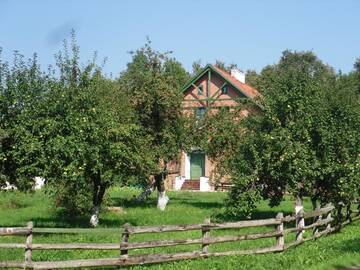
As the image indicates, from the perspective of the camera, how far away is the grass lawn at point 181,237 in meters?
13.7

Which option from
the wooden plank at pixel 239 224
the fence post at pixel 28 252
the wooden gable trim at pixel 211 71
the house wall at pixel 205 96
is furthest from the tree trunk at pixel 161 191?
the wooden gable trim at pixel 211 71

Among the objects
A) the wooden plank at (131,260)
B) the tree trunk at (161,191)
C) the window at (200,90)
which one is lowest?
the wooden plank at (131,260)

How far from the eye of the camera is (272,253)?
15.4 m

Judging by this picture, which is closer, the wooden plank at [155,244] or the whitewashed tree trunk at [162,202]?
the wooden plank at [155,244]

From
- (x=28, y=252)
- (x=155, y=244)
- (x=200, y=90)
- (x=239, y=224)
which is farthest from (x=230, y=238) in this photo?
(x=200, y=90)

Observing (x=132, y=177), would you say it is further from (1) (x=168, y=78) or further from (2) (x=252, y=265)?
(2) (x=252, y=265)

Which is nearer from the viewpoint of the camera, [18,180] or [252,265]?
[252,265]

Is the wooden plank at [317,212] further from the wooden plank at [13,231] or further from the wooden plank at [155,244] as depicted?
the wooden plank at [13,231]

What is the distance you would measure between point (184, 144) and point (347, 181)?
11557mm

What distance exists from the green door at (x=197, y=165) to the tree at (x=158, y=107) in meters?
18.7

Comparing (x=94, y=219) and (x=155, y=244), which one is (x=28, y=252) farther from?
(x=94, y=219)

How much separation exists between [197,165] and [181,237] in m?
30.2

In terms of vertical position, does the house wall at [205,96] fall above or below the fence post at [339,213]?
above

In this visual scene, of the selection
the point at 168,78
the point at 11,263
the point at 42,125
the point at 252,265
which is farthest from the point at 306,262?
the point at 168,78
